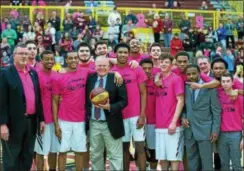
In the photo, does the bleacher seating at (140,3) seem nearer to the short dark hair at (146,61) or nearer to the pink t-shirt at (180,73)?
the short dark hair at (146,61)

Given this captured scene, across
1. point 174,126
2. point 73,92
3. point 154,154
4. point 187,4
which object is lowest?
point 154,154

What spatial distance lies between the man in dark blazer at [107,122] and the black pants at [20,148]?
996mm

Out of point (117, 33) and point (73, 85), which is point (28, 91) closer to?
point (73, 85)

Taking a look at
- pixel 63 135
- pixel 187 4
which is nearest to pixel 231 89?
pixel 63 135

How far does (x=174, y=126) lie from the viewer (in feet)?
27.8

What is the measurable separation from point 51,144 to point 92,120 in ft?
2.82

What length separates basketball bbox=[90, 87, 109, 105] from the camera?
7949mm

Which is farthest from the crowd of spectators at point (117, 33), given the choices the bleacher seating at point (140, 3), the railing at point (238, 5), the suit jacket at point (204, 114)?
the suit jacket at point (204, 114)

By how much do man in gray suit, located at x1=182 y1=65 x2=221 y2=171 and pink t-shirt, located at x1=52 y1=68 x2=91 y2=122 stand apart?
1658mm

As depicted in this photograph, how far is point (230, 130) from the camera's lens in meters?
8.41

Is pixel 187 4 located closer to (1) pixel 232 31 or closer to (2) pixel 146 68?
(1) pixel 232 31

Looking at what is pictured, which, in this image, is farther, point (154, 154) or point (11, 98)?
point (154, 154)

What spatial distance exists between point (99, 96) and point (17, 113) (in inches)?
48.3

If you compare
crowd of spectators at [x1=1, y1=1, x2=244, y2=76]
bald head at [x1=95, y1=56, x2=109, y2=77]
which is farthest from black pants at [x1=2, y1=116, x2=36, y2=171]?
crowd of spectators at [x1=1, y1=1, x2=244, y2=76]
